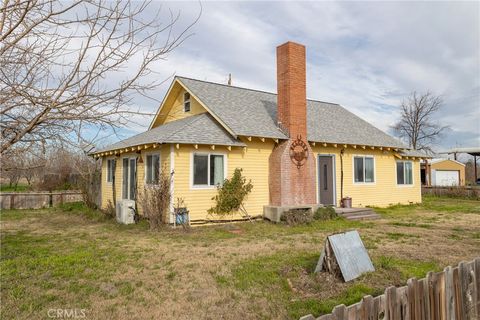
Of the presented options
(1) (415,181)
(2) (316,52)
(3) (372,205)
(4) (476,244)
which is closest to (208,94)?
(2) (316,52)

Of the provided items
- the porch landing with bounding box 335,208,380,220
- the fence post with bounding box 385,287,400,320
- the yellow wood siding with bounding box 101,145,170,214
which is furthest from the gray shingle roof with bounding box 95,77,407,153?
the fence post with bounding box 385,287,400,320

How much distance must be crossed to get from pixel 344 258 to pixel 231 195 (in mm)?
7434

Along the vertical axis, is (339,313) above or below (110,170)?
below

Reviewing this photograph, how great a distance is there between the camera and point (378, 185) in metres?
18.4

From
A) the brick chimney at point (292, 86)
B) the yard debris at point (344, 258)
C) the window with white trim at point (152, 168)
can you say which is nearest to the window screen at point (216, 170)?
the window with white trim at point (152, 168)

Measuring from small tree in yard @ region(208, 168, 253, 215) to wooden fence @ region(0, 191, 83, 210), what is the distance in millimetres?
12261

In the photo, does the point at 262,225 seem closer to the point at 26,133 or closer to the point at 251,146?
the point at 251,146

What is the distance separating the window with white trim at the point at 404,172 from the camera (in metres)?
19.7

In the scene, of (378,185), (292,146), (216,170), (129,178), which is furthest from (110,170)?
(378,185)

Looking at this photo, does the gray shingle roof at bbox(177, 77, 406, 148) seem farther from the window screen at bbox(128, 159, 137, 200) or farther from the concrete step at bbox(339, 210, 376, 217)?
the window screen at bbox(128, 159, 137, 200)

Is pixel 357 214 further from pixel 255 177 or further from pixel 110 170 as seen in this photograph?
pixel 110 170

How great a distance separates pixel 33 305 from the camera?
4.89m

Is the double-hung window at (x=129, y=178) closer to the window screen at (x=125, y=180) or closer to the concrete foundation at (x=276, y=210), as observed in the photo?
the window screen at (x=125, y=180)

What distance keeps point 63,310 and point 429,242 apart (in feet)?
29.1
